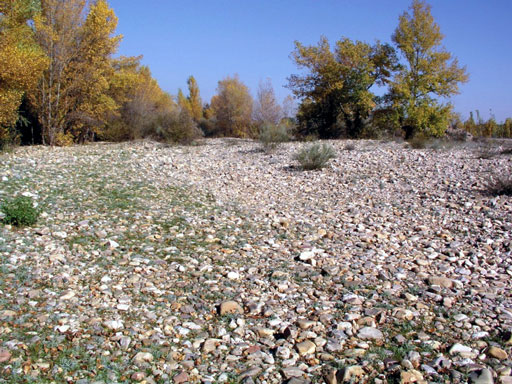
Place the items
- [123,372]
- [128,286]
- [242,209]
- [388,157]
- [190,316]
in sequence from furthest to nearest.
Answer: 1. [388,157]
2. [242,209]
3. [128,286]
4. [190,316]
5. [123,372]

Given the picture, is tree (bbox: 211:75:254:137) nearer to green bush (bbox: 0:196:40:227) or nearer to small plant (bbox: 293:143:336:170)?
small plant (bbox: 293:143:336:170)

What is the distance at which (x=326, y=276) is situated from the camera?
5133mm

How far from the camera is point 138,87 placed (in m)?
25.0

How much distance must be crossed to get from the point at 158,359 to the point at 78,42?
53.2 feet

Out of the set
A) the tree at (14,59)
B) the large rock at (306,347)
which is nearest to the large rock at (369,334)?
the large rock at (306,347)

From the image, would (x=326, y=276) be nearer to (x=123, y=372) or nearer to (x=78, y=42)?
(x=123, y=372)

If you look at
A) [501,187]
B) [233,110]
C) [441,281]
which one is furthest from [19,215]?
[233,110]

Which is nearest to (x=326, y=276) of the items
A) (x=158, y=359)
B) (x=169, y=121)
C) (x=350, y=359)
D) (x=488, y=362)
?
(x=350, y=359)

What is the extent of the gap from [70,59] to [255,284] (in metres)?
15.0

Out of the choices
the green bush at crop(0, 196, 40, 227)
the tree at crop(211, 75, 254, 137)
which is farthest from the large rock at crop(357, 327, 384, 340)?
the tree at crop(211, 75, 254, 137)

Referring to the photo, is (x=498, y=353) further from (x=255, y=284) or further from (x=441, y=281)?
(x=255, y=284)

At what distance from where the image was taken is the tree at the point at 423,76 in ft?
62.3

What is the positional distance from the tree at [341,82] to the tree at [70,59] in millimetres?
8925

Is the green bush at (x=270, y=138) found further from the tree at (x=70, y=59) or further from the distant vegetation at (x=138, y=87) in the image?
the tree at (x=70, y=59)
